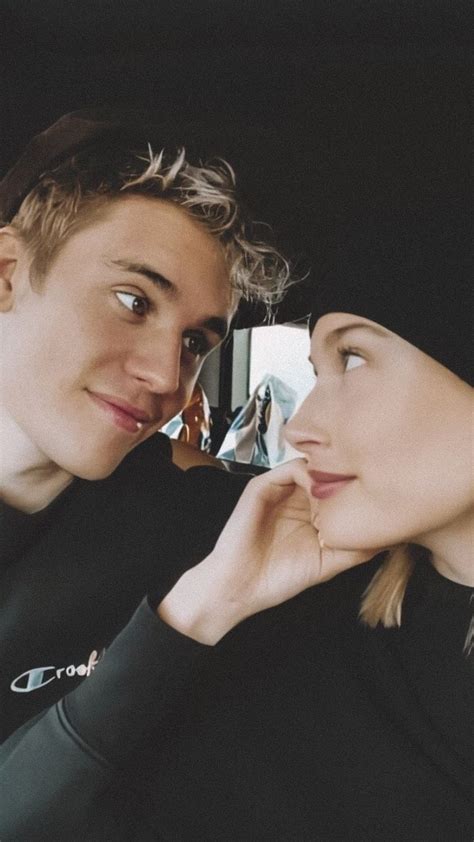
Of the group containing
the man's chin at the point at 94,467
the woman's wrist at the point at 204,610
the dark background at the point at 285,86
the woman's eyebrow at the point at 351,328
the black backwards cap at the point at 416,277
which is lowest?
the woman's wrist at the point at 204,610

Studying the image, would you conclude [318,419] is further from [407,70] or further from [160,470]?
[407,70]

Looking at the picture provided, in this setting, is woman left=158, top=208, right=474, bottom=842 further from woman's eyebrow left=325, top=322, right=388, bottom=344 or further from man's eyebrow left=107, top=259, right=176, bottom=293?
man's eyebrow left=107, top=259, right=176, bottom=293

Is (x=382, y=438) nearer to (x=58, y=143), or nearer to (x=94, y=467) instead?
(x=94, y=467)

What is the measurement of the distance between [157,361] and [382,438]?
0.35 meters

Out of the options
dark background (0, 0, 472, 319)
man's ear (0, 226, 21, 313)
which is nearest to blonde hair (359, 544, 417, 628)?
dark background (0, 0, 472, 319)

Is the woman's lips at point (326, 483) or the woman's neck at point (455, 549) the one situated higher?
the woman's lips at point (326, 483)

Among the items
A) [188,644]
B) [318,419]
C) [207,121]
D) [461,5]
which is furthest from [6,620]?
[461,5]

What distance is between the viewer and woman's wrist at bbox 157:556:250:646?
3.61 ft

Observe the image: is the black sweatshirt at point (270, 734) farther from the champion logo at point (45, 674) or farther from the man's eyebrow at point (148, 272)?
the man's eyebrow at point (148, 272)

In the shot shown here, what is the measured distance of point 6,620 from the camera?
3.86ft

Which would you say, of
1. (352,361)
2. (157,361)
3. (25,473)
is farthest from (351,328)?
(25,473)

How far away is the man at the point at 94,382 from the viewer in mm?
1094

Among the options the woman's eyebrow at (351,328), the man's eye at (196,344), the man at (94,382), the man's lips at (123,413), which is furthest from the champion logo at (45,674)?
the woman's eyebrow at (351,328)

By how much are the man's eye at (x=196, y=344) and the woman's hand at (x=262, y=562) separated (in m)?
0.21
